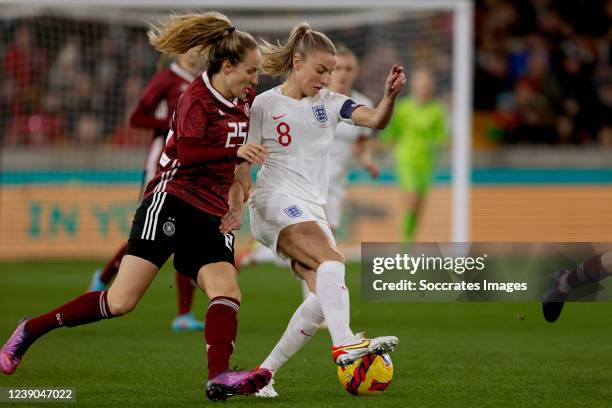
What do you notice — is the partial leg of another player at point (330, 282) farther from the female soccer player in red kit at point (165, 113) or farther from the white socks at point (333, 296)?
the female soccer player in red kit at point (165, 113)

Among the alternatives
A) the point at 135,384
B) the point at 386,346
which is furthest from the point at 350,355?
the point at 135,384

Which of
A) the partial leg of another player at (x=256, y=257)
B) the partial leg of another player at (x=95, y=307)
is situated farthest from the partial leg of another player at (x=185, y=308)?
the partial leg of another player at (x=95, y=307)

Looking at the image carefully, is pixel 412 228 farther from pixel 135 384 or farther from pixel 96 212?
pixel 135 384

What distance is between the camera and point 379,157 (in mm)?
16781

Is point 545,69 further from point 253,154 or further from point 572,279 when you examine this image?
point 253,154

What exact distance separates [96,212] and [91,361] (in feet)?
28.5

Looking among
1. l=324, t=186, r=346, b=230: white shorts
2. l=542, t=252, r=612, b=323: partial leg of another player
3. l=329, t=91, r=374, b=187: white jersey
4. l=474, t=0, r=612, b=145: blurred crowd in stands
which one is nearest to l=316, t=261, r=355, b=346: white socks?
l=542, t=252, r=612, b=323: partial leg of another player

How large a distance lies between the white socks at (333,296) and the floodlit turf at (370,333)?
0.39 metres

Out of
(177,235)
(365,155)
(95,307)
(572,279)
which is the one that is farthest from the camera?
(365,155)

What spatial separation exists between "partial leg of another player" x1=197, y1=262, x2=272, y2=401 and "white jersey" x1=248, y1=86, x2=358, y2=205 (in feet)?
1.88

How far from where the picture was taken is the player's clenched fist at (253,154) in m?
5.45

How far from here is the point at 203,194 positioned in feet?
19.1

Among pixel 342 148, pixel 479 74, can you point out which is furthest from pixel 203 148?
pixel 479 74

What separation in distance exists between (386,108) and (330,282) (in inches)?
35.1
